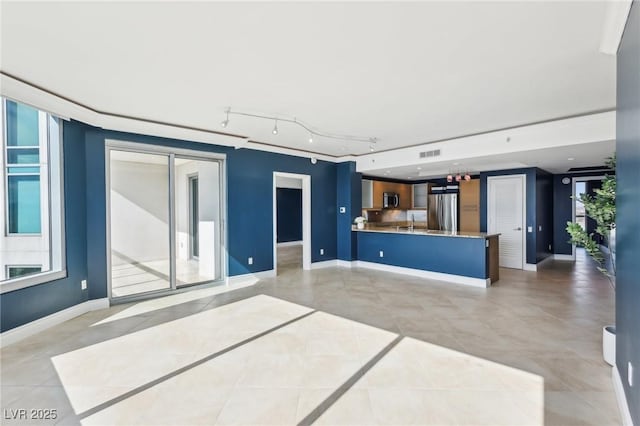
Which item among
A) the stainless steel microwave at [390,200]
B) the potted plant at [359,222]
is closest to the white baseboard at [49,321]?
the potted plant at [359,222]

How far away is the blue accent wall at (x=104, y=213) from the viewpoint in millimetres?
3768

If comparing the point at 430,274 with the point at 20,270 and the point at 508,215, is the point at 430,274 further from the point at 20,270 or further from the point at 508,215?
the point at 20,270

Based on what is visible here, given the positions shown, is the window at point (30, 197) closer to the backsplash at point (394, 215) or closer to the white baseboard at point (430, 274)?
the white baseboard at point (430, 274)

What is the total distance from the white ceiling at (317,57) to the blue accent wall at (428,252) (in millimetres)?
2483

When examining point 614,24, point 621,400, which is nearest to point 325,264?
point 621,400

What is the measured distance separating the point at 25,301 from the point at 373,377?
3.86 meters

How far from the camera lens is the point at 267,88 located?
3264 mm

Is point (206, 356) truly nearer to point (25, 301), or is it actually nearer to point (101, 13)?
point (25, 301)

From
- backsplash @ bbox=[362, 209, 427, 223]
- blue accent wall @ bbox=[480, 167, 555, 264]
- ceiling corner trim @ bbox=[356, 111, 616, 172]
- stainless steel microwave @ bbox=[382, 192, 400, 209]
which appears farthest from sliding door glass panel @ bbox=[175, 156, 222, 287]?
blue accent wall @ bbox=[480, 167, 555, 264]

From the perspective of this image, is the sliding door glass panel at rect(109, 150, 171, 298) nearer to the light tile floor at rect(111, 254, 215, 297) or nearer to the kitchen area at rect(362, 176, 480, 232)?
the light tile floor at rect(111, 254, 215, 297)

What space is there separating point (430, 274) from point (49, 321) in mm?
6007

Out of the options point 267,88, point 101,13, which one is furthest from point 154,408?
point 267,88

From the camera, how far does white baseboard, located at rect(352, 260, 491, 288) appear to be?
5492 millimetres

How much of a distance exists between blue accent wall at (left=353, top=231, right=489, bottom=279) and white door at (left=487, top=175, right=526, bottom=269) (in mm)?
2017
